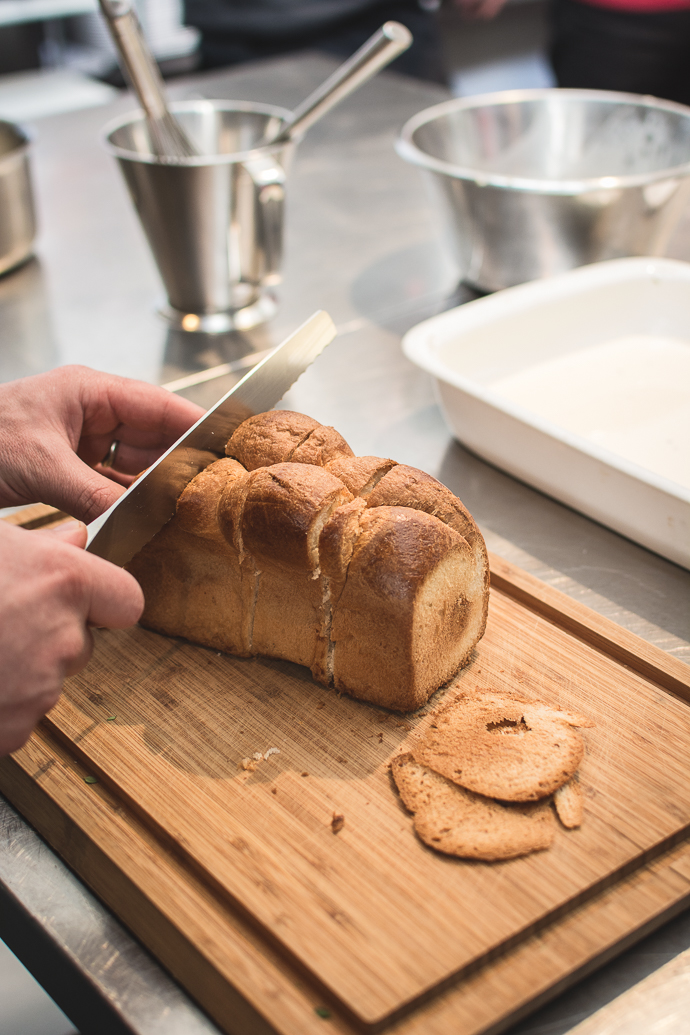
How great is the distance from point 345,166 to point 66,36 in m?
5.60

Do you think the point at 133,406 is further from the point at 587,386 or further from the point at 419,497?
the point at 587,386

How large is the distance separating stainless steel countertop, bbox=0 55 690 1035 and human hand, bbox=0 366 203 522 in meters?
0.38

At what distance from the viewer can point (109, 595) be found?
0.93m

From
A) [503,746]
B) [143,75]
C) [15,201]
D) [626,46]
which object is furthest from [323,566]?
[626,46]

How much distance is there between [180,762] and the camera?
996 millimetres

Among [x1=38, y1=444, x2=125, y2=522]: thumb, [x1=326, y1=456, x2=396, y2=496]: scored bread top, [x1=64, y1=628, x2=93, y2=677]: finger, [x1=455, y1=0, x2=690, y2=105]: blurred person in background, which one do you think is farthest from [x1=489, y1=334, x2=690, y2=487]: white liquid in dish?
[x1=455, y1=0, x2=690, y2=105]: blurred person in background

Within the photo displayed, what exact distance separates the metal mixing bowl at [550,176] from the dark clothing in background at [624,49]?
5.64 ft

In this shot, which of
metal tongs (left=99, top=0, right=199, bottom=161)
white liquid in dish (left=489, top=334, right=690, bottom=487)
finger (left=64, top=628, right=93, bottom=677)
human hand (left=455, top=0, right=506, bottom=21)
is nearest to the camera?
finger (left=64, top=628, right=93, bottom=677)

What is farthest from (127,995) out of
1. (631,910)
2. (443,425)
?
(443,425)

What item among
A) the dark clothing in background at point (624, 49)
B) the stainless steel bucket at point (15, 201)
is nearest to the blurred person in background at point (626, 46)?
the dark clothing in background at point (624, 49)

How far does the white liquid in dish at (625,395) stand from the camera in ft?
4.70

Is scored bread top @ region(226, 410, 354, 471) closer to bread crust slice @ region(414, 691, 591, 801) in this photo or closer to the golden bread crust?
the golden bread crust

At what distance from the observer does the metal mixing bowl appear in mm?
1785

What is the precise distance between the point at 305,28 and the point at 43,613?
410 centimetres
